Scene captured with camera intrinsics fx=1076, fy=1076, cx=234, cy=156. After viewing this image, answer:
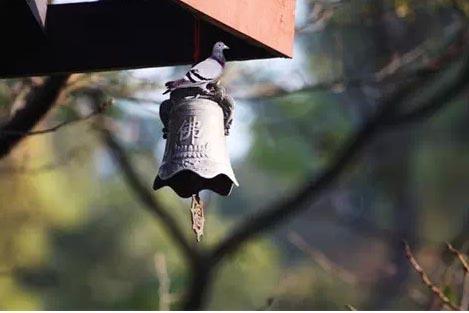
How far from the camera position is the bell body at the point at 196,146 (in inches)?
61.7

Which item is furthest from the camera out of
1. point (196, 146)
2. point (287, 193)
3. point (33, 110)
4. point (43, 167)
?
point (287, 193)

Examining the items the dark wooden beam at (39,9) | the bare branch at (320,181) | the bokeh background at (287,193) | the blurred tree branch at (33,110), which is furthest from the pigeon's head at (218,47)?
the bare branch at (320,181)

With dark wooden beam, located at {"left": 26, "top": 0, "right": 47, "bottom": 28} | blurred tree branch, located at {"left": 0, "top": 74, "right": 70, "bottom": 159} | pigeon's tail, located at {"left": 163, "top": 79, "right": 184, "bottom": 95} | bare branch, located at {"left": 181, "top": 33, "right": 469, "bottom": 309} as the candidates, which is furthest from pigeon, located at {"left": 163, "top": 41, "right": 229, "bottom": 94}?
bare branch, located at {"left": 181, "top": 33, "right": 469, "bottom": 309}

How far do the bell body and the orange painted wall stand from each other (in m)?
0.13

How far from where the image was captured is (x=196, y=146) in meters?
1.57

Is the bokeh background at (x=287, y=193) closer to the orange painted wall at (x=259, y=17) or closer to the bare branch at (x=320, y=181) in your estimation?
the bare branch at (x=320, y=181)

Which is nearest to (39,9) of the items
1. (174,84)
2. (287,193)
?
(174,84)

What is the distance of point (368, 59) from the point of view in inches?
162

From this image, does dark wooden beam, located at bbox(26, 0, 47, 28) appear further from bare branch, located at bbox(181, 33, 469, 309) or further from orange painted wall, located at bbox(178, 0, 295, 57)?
bare branch, located at bbox(181, 33, 469, 309)

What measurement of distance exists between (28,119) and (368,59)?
186 cm

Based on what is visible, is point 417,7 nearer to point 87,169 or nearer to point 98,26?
point 87,169

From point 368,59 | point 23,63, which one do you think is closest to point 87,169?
point 368,59

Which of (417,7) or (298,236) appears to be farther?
(298,236)

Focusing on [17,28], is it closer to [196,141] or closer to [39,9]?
[39,9]
